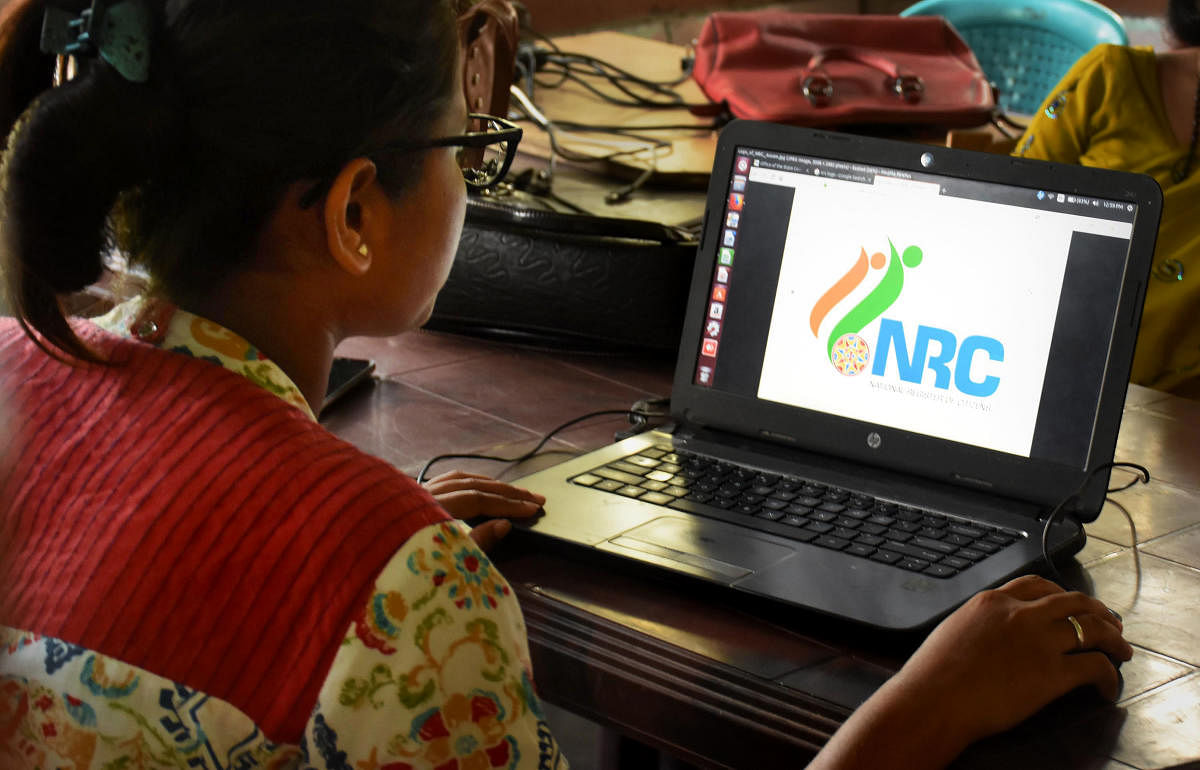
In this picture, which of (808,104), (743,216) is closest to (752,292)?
(743,216)

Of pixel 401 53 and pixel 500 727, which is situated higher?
pixel 401 53

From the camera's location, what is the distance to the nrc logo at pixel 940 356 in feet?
3.46

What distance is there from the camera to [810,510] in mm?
1013

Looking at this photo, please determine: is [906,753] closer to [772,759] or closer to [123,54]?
[772,759]

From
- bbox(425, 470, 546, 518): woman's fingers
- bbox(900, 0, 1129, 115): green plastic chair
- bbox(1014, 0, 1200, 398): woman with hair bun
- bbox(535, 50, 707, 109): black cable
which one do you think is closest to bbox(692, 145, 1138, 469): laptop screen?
bbox(425, 470, 546, 518): woman's fingers

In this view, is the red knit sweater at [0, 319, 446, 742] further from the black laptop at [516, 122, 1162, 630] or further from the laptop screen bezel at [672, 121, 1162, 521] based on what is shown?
the laptop screen bezel at [672, 121, 1162, 521]

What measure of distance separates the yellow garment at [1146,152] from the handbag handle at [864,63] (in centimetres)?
19

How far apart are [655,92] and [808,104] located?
40cm

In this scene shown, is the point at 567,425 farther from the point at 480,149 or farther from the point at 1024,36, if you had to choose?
the point at 1024,36

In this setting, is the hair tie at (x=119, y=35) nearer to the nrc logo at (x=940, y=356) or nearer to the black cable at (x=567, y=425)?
the black cable at (x=567, y=425)

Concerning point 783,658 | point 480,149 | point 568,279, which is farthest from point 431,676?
point 568,279

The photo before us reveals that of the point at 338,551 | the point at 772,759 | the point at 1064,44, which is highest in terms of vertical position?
the point at 1064,44

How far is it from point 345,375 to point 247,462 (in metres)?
0.63

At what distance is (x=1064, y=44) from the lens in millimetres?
2840
